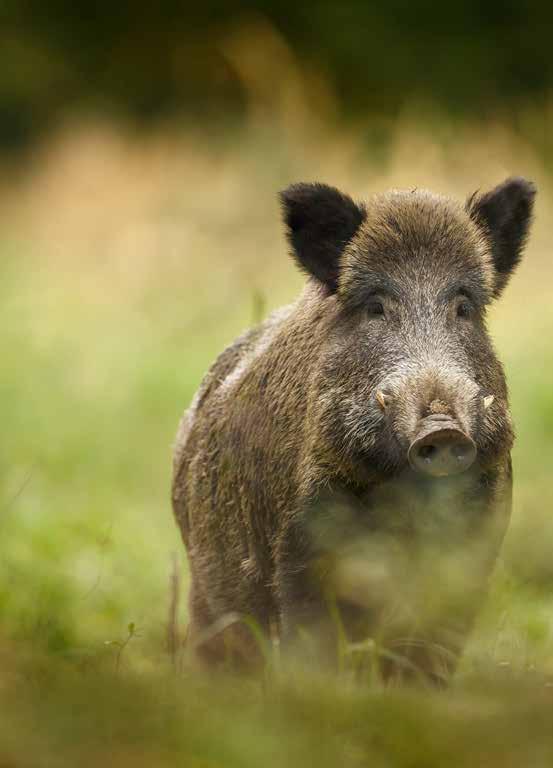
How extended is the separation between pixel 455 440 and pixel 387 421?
49 centimetres

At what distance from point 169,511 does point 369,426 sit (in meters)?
4.67

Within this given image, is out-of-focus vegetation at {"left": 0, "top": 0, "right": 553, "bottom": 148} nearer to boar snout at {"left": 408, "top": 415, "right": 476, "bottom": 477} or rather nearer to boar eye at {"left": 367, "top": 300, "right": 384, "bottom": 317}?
boar snout at {"left": 408, "top": 415, "right": 476, "bottom": 477}

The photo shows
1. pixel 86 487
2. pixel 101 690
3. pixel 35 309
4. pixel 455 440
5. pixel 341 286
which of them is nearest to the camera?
pixel 101 690

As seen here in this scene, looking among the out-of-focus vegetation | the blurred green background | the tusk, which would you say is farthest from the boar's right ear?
the out-of-focus vegetation

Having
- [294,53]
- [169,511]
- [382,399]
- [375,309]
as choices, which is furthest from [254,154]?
[169,511]

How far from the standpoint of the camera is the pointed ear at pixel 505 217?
498 centimetres

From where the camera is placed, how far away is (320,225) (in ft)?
15.9

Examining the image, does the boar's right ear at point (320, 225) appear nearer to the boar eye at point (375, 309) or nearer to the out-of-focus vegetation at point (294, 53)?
the boar eye at point (375, 309)

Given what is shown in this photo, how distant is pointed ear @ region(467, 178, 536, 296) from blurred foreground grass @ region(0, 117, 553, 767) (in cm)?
16

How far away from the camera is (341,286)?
4.77 meters

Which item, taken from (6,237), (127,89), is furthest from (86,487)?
(127,89)

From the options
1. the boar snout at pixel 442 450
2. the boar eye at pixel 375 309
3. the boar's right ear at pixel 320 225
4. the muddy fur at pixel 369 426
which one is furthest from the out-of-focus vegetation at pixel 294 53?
the boar's right ear at pixel 320 225

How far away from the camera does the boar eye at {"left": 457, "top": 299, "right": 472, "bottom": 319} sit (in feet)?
15.2

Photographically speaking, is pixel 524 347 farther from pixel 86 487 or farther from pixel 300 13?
pixel 300 13
